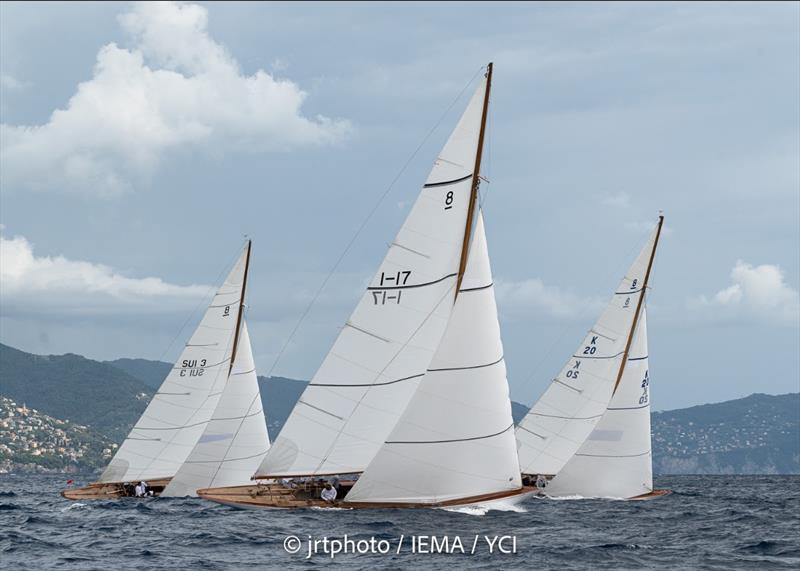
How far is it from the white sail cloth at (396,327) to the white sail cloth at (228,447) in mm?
9004

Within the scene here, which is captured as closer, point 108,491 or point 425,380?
point 425,380

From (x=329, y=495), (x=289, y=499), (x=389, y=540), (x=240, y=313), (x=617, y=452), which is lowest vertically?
(x=389, y=540)

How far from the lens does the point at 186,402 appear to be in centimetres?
4591

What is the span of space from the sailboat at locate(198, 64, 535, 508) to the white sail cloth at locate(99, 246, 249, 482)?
13571mm

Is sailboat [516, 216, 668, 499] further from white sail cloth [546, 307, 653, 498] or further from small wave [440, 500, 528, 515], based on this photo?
small wave [440, 500, 528, 515]

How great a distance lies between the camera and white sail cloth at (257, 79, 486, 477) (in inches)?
1254

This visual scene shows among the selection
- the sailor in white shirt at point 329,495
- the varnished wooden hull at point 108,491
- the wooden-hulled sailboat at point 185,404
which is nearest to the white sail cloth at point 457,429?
the sailor in white shirt at point 329,495

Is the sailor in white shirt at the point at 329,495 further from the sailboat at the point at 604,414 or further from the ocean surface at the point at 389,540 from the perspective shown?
the sailboat at the point at 604,414

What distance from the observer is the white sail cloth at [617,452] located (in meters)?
45.1

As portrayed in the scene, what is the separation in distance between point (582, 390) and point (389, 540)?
25.0 m

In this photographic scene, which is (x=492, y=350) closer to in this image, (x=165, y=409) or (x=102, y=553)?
(x=102, y=553)

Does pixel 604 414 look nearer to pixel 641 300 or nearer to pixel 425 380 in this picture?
pixel 641 300

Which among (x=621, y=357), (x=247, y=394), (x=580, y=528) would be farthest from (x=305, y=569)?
(x=621, y=357)

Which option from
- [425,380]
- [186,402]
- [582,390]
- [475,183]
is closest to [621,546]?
[425,380]
